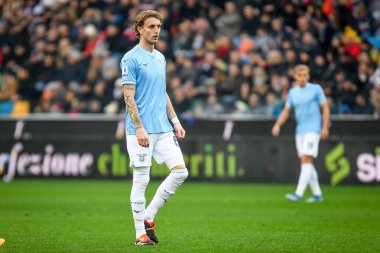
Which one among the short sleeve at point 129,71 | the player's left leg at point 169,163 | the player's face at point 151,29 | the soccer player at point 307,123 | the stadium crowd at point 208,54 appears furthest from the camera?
the stadium crowd at point 208,54

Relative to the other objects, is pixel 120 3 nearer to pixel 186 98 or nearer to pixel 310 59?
pixel 186 98

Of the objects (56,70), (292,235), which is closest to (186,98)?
(56,70)

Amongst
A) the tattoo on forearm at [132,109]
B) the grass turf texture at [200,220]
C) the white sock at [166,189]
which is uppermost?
the tattoo on forearm at [132,109]

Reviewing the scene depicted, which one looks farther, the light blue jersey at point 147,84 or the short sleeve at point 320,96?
the short sleeve at point 320,96

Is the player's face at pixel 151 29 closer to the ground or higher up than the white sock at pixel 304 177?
higher up

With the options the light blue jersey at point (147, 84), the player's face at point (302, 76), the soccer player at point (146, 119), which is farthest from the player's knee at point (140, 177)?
the player's face at point (302, 76)

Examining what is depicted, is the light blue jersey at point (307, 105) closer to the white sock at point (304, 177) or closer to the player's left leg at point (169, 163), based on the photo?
the white sock at point (304, 177)

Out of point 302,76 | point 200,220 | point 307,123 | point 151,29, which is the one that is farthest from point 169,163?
point 307,123

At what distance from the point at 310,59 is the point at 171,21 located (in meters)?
4.50

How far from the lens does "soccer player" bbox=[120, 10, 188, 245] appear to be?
9.41 metres

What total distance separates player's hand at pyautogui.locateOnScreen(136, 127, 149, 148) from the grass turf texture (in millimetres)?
1100

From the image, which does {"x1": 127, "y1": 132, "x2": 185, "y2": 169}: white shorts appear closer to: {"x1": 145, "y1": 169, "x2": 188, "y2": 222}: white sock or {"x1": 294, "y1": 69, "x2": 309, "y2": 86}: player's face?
{"x1": 145, "y1": 169, "x2": 188, "y2": 222}: white sock

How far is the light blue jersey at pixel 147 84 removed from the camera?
9.42 m

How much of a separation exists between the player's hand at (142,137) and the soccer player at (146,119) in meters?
0.01
